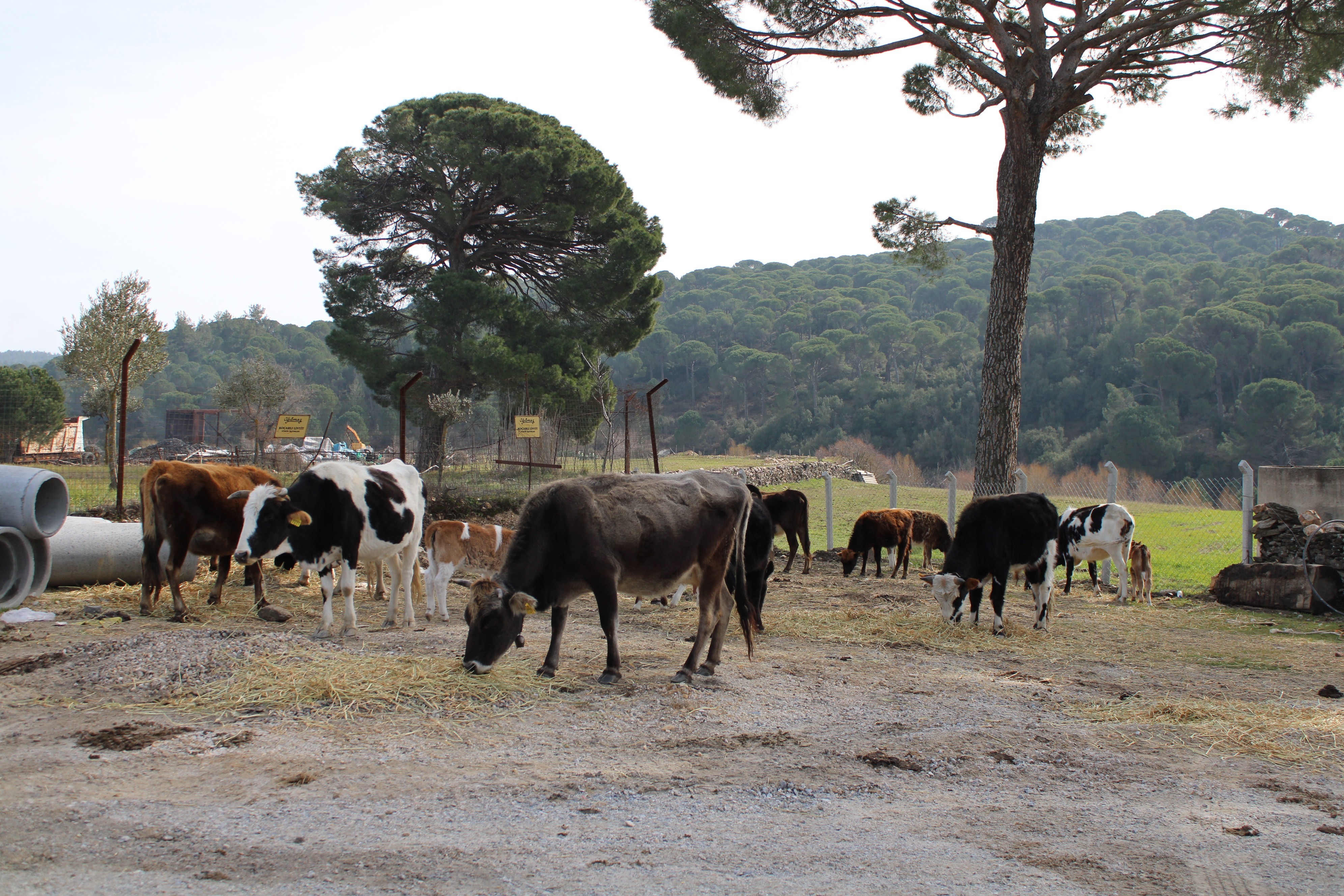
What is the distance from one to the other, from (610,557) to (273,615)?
4111mm

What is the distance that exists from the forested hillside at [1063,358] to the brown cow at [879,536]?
727cm

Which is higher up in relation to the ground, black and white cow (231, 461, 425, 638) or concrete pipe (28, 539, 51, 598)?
black and white cow (231, 461, 425, 638)

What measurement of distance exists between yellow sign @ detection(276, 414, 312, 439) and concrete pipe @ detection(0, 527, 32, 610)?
539 cm

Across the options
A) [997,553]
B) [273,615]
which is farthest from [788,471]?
[273,615]

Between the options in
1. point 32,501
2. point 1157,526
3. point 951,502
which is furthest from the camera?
Answer: point 1157,526

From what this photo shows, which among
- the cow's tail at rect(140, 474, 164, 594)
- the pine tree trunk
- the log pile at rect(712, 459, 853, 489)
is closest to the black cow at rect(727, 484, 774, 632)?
the cow's tail at rect(140, 474, 164, 594)

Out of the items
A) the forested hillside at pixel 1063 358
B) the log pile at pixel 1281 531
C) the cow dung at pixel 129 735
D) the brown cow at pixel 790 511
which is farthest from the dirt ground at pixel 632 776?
the forested hillside at pixel 1063 358

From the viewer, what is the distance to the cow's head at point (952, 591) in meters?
9.58

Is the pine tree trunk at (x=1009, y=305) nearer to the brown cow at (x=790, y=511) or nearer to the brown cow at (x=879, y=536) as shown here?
Result: the brown cow at (x=879, y=536)

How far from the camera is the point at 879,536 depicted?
1484 cm

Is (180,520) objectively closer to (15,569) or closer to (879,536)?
(15,569)

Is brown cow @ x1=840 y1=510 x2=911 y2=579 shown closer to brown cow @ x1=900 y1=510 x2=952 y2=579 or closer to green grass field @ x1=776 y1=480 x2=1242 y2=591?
brown cow @ x1=900 y1=510 x2=952 y2=579

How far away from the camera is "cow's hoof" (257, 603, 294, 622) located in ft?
28.2

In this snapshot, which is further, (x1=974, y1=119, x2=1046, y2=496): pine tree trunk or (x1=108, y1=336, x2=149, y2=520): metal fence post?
(x1=974, y1=119, x2=1046, y2=496): pine tree trunk
